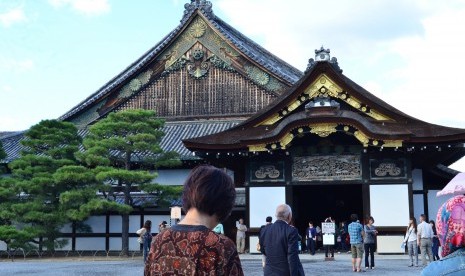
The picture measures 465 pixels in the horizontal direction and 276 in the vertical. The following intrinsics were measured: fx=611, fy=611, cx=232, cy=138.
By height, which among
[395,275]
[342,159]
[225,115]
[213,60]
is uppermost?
[213,60]

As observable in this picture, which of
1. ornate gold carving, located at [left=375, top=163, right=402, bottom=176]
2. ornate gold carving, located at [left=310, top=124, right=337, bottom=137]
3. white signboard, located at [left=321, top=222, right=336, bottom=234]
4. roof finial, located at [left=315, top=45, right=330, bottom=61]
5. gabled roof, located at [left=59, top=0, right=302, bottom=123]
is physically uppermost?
gabled roof, located at [left=59, top=0, right=302, bottom=123]

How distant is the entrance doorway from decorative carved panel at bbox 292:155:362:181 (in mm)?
5562

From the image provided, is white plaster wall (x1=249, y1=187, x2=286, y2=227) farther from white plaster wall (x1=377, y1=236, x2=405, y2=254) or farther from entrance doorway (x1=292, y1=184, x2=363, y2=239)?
entrance doorway (x1=292, y1=184, x2=363, y2=239)

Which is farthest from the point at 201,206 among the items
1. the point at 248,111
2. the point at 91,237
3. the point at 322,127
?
the point at 248,111

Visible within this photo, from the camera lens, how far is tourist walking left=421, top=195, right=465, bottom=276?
2.68 m

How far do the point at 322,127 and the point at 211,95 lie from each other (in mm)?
11209

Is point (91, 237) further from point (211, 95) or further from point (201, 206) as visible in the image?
point (201, 206)

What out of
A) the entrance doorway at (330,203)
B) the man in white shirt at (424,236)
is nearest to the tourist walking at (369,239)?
the man in white shirt at (424,236)

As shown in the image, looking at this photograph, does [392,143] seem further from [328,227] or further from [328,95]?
[328,227]

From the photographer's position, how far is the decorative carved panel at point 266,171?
→ 76.2 ft

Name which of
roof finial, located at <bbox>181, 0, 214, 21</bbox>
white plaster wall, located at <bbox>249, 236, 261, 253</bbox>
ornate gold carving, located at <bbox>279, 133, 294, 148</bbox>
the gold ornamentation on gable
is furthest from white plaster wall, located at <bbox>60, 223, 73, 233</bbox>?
roof finial, located at <bbox>181, 0, 214, 21</bbox>

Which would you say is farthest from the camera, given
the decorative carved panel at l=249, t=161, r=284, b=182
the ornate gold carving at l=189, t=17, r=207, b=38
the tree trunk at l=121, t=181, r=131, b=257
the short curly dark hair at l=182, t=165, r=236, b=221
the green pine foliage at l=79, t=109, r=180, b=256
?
the ornate gold carving at l=189, t=17, r=207, b=38

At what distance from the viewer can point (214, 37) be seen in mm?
32438

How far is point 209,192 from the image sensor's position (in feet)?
10.3
